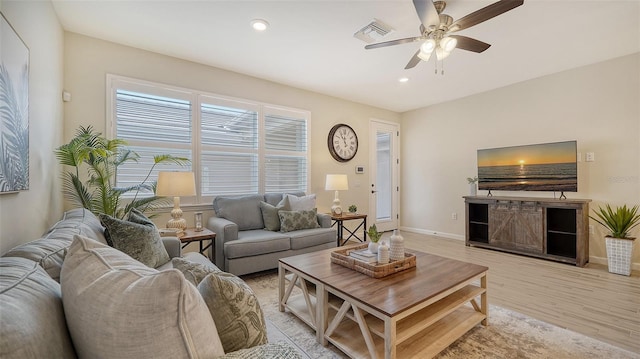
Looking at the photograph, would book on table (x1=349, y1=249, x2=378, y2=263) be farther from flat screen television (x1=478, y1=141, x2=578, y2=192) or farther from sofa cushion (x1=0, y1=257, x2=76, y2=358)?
flat screen television (x1=478, y1=141, x2=578, y2=192)

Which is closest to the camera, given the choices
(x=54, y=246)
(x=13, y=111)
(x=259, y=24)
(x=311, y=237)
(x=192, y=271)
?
(x=192, y=271)

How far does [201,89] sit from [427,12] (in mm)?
2820

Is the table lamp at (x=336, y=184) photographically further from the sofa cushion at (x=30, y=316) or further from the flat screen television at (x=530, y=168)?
the sofa cushion at (x=30, y=316)

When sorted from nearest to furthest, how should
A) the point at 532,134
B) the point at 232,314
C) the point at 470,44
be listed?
the point at 232,314
the point at 470,44
the point at 532,134

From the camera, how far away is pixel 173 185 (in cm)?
273

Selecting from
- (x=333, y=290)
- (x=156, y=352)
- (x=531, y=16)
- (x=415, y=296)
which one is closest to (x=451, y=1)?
(x=531, y=16)

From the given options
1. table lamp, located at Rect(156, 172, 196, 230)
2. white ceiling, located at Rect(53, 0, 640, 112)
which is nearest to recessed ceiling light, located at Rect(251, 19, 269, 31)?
white ceiling, located at Rect(53, 0, 640, 112)

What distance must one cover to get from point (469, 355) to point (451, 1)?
268 cm

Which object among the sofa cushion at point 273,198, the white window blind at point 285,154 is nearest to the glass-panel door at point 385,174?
the white window blind at point 285,154

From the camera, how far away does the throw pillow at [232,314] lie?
799mm

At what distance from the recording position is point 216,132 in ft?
12.1

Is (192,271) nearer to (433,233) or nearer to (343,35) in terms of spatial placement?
(343,35)

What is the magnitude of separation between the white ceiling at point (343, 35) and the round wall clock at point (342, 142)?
3.39ft

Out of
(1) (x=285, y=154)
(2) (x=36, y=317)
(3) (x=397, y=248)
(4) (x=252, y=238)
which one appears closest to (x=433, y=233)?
(1) (x=285, y=154)
